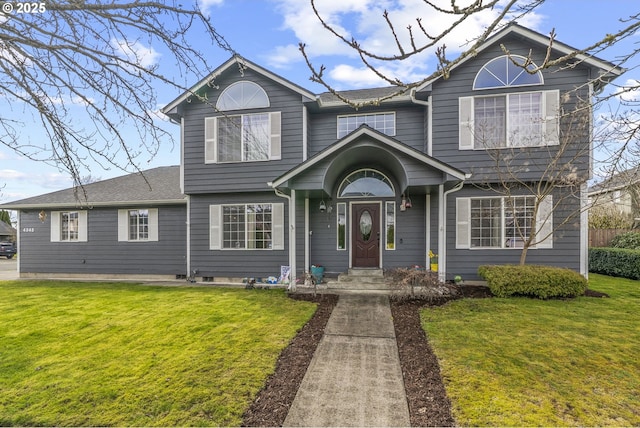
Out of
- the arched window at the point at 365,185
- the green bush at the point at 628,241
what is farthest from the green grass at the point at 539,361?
the green bush at the point at 628,241

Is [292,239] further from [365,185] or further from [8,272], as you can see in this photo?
[8,272]

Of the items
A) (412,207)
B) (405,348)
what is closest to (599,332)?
(405,348)

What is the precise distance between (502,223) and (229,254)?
8461 millimetres

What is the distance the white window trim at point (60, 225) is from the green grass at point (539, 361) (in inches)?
489

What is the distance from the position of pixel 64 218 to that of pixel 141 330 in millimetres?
9434

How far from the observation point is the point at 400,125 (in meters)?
9.23

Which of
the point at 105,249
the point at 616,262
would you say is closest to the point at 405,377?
the point at 105,249

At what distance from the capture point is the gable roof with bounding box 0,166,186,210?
34.6 ft

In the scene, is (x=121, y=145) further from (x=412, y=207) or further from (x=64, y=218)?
(x=64, y=218)

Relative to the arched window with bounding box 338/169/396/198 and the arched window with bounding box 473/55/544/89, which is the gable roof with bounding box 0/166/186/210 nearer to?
the arched window with bounding box 338/169/396/198

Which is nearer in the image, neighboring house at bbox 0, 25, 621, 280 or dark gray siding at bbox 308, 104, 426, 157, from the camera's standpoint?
neighboring house at bbox 0, 25, 621, 280

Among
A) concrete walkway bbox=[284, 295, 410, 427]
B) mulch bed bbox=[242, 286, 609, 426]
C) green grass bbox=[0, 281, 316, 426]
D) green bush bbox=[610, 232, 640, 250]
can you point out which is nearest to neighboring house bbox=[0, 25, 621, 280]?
green grass bbox=[0, 281, 316, 426]

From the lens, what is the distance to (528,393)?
3.22m

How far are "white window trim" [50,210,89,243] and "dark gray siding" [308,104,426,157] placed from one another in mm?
9207
